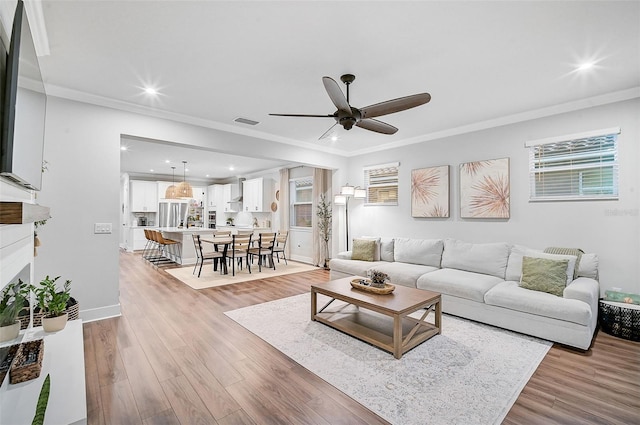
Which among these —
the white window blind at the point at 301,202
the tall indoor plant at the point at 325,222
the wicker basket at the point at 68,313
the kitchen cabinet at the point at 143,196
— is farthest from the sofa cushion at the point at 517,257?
the kitchen cabinet at the point at 143,196

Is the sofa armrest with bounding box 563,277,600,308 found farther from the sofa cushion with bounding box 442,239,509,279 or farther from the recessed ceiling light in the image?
A: the recessed ceiling light

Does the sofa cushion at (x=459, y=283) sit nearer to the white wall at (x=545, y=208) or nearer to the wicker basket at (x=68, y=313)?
the white wall at (x=545, y=208)

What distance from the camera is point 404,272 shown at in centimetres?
445

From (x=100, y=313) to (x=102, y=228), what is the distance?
107 centimetres

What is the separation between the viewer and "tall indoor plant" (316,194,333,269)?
7281 mm

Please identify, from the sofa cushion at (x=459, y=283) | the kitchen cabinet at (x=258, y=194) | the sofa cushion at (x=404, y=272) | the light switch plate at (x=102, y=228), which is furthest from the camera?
the kitchen cabinet at (x=258, y=194)

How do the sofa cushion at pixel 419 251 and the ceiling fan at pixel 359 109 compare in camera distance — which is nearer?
the ceiling fan at pixel 359 109

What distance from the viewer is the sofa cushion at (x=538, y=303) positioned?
2.91 meters

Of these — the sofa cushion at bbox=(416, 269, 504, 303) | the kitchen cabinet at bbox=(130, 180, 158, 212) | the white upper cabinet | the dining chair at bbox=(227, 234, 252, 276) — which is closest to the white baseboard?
the dining chair at bbox=(227, 234, 252, 276)

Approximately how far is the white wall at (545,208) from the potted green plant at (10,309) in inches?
208

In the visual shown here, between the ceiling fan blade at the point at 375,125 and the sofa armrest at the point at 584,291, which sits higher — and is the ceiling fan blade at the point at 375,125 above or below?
above

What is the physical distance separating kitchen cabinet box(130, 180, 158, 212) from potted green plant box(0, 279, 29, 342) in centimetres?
922

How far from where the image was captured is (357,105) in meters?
4.07

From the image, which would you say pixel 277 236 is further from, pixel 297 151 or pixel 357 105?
pixel 357 105
